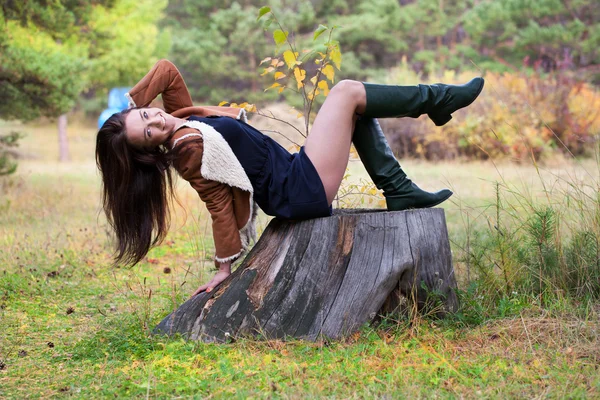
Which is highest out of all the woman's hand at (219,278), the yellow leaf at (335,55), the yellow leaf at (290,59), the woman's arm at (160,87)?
the yellow leaf at (335,55)

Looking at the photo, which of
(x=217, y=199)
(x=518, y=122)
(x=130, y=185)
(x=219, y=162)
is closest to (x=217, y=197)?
(x=217, y=199)

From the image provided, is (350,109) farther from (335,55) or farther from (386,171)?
(335,55)

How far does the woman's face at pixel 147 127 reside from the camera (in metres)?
3.38

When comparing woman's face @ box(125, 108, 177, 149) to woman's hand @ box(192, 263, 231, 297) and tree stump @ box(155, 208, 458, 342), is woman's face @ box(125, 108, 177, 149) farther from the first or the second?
→ tree stump @ box(155, 208, 458, 342)

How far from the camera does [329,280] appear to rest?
130 inches

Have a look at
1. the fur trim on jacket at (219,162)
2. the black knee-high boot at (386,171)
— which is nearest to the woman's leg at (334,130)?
the black knee-high boot at (386,171)

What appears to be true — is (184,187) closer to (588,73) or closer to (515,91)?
(515,91)

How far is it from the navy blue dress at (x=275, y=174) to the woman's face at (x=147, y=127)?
19 centimetres

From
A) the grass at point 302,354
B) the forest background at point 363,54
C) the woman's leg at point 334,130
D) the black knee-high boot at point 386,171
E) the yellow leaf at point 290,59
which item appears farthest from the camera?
the forest background at point 363,54

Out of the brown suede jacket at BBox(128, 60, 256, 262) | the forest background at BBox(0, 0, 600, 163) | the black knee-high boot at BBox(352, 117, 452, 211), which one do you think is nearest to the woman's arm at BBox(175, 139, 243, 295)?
the brown suede jacket at BBox(128, 60, 256, 262)

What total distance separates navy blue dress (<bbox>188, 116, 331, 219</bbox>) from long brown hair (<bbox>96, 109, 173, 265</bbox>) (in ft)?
1.24

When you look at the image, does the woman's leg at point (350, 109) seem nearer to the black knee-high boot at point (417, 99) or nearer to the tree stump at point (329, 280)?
the black knee-high boot at point (417, 99)

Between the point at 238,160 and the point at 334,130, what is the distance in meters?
0.56

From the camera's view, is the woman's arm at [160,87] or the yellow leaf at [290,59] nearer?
the woman's arm at [160,87]
